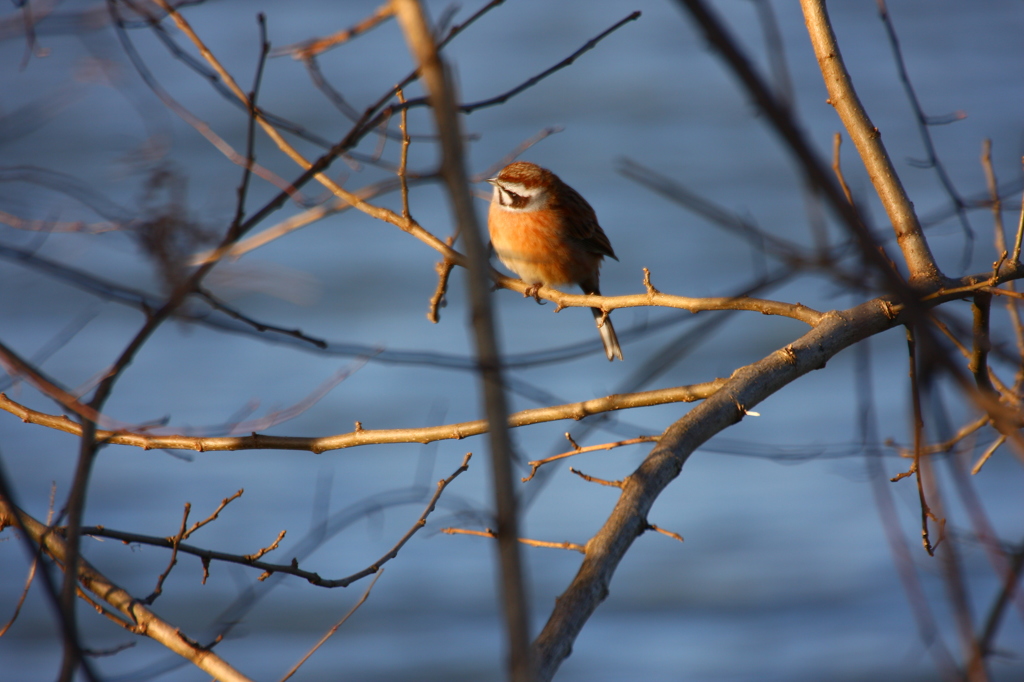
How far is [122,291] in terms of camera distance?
1957 millimetres

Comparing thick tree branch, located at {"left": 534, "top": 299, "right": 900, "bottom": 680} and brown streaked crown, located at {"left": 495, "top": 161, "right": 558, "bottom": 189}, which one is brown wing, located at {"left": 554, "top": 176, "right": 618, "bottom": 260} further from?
thick tree branch, located at {"left": 534, "top": 299, "right": 900, "bottom": 680}

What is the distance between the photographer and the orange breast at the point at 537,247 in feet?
19.8

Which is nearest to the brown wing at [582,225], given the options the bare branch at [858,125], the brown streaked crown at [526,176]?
the brown streaked crown at [526,176]

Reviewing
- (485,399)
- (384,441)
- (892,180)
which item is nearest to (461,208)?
(485,399)

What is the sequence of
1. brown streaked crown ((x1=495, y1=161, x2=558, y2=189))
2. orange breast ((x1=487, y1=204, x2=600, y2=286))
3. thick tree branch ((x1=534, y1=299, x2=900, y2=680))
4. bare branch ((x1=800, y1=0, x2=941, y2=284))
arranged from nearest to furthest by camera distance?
thick tree branch ((x1=534, y1=299, x2=900, y2=680))
bare branch ((x1=800, y1=0, x2=941, y2=284))
orange breast ((x1=487, y1=204, x2=600, y2=286))
brown streaked crown ((x1=495, y1=161, x2=558, y2=189))

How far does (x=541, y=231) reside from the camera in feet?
19.9

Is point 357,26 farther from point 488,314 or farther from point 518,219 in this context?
point 518,219

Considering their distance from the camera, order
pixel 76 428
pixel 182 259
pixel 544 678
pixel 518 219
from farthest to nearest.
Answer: pixel 518 219 < pixel 76 428 < pixel 182 259 < pixel 544 678

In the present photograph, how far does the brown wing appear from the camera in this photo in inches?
244

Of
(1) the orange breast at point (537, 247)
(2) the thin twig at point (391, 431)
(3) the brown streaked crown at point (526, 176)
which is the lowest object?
(2) the thin twig at point (391, 431)

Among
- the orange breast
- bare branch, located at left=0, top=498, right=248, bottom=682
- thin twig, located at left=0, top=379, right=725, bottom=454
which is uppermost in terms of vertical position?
the orange breast

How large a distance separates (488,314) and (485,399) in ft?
0.39

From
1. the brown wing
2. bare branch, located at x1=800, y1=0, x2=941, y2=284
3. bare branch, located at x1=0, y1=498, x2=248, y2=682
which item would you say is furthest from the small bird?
bare branch, located at x1=0, y1=498, x2=248, y2=682

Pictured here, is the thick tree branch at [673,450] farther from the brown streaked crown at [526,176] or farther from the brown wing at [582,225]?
the brown streaked crown at [526,176]
